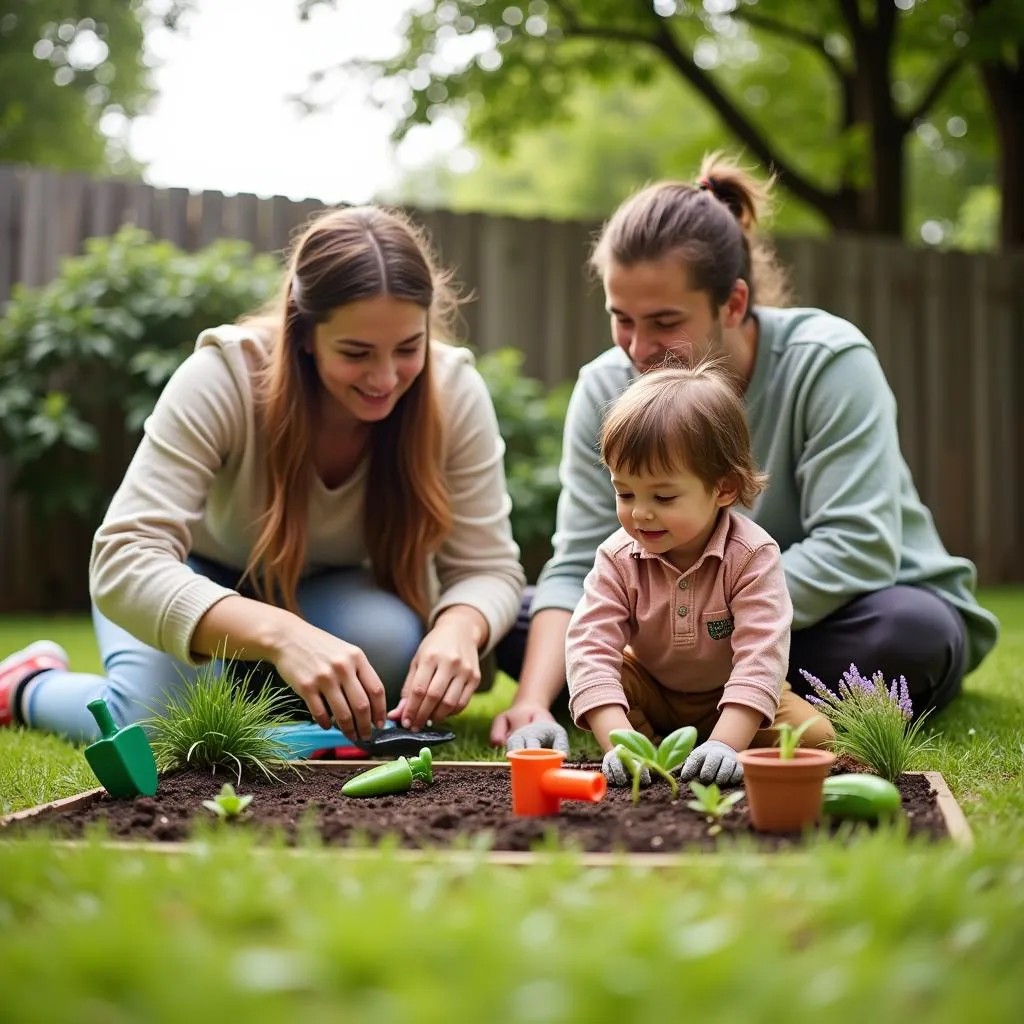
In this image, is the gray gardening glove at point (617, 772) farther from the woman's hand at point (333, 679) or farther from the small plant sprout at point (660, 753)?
the woman's hand at point (333, 679)

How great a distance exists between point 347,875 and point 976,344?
7.73 metres

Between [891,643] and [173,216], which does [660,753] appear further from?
[173,216]

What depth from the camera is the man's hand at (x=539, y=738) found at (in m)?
2.47

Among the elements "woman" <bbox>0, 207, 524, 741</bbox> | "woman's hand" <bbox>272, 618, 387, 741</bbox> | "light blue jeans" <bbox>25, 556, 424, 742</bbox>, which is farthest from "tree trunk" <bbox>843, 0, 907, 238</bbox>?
"woman's hand" <bbox>272, 618, 387, 741</bbox>

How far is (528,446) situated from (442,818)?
443 cm

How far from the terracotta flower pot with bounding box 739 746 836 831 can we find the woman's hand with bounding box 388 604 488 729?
3.22 ft

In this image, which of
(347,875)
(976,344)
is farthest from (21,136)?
(347,875)

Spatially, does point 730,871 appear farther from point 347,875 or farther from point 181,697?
point 181,697

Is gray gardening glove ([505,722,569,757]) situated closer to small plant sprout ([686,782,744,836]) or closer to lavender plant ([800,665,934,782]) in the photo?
lavender plant ([800,665,934,782])

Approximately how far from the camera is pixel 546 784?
194 centimetres

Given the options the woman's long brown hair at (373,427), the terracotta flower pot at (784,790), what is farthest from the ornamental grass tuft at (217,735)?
the terracotta flower pot at (784,790)

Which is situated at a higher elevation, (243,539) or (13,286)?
(13,286)

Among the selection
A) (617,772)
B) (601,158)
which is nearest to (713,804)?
(617,772)

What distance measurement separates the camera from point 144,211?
6.27 meters
